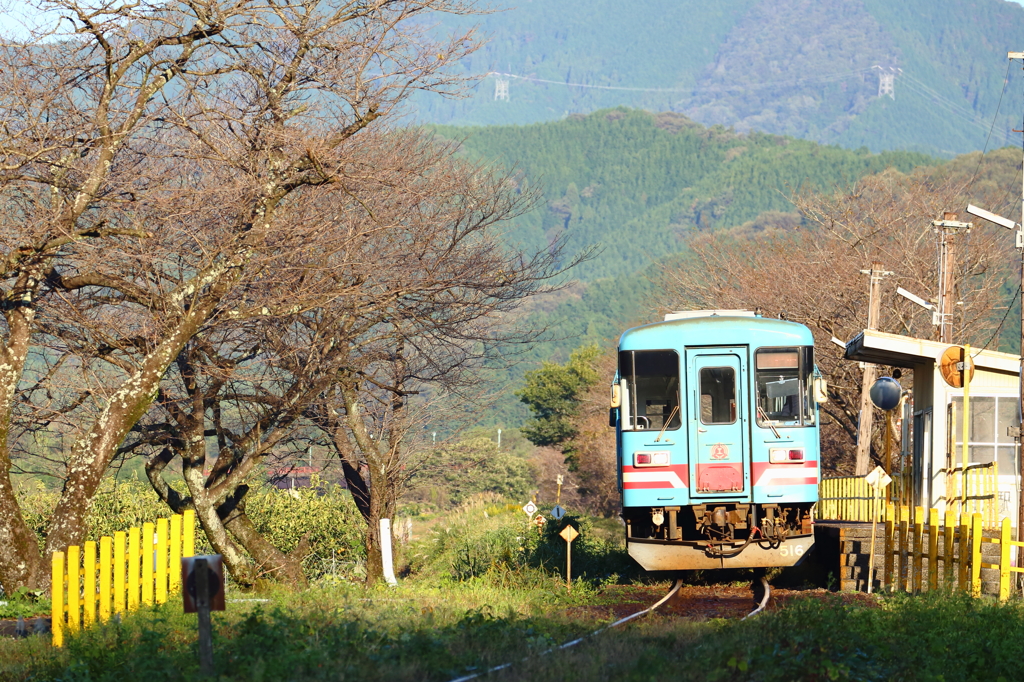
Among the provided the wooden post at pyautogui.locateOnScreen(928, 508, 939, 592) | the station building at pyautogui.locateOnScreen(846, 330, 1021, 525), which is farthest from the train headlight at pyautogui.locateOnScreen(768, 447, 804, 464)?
the station building at pyautogui.locateOnScreen(846, 330, 1021, 525)

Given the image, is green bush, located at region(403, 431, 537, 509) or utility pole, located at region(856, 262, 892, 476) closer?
utility pole, located at region(856, 262, 892, 476)

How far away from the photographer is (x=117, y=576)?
10906 mm

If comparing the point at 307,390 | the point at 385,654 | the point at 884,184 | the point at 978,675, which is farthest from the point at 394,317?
the point at 884,184

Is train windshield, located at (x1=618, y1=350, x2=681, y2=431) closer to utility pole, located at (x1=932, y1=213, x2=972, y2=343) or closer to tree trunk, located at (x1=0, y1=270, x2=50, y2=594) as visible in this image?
tree trunk, located at (x1=0, y1=270, x2=50, y2=594)

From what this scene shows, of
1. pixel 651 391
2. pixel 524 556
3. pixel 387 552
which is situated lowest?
pixel 524 556

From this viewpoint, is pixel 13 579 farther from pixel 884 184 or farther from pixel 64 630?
pixel 884 184

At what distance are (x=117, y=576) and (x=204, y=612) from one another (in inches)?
139

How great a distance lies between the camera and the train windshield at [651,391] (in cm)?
1450

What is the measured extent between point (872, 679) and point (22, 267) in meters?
11.3

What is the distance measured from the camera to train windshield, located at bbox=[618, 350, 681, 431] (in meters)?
14.5

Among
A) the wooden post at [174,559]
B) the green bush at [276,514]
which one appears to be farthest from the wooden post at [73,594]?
the green bush at [276,514]

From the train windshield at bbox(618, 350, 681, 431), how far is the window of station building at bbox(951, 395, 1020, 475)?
710 centimetres

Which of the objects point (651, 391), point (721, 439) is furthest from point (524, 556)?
point (721, 439)

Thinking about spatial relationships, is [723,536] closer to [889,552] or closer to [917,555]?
[889,552]
